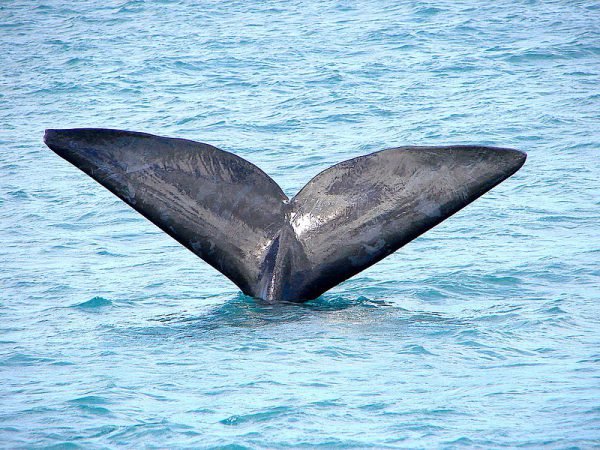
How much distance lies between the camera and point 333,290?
1005 cm

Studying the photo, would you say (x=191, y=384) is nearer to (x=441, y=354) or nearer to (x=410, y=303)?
(x=441, y=354)

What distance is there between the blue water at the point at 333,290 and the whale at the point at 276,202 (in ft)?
1.44

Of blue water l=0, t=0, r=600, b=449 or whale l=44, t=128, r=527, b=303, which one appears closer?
blue water l=0, t=0, r=600, b=449

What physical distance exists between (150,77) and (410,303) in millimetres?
14523

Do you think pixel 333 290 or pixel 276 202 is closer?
pixel 276 202

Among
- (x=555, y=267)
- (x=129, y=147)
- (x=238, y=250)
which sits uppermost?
(x=129, y=147)

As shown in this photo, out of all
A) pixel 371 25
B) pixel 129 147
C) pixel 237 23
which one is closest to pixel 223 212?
pixel 129 147

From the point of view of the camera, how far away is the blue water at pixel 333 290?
7.07 m

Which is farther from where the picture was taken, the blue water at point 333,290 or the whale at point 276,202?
the whale at point 276,202

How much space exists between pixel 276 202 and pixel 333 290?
156cm

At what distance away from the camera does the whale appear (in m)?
8.27

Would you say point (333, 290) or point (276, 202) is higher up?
point (276, 202)

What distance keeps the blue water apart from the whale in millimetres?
438

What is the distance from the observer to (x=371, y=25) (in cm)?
2611
